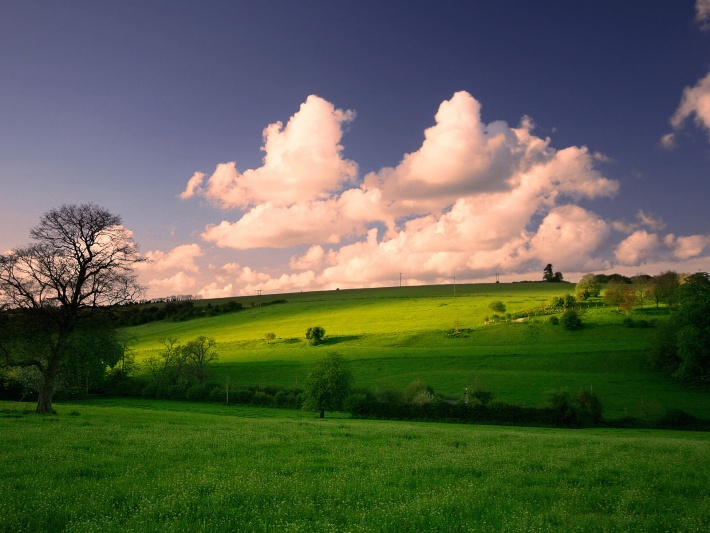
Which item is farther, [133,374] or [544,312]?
[544,312]

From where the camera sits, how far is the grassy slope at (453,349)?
69812 millimetres

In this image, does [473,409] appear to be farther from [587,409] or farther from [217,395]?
[217,395]

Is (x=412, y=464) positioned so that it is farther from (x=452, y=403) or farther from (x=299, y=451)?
(x=452, y=403)

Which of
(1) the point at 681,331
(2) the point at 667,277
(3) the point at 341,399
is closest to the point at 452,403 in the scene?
(3) the point at 341,399

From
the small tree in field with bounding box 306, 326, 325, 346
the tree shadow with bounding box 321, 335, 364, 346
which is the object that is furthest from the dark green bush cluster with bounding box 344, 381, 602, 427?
the small tree in field with bounding box 306, 326, 325, 346

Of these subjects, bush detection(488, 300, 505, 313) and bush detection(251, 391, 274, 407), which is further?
bush detection(488, 300, 505, 313)

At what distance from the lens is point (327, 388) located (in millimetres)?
61094

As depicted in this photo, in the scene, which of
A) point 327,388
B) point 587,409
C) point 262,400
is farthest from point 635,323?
point 262,400

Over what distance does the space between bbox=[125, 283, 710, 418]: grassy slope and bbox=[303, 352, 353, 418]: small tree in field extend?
49.7 ft

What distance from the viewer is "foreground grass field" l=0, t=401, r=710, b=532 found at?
8219 millimetres

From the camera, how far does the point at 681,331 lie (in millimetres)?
69625

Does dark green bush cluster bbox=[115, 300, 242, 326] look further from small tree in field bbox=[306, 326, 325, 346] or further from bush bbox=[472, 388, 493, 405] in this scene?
bush bbox=[472, 388, 493, 405]

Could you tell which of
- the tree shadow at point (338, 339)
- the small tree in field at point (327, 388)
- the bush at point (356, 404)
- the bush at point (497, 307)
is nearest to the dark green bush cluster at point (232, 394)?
the small tree in field at point (327, 388)

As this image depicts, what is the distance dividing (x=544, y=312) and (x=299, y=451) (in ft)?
364
